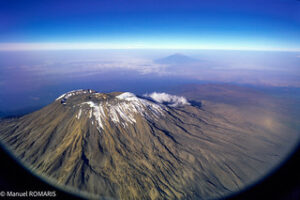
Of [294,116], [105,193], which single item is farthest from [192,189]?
[294,116]

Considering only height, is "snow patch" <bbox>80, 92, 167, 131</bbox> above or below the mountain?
above

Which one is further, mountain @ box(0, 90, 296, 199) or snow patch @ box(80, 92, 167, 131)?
snow patch @ box(80, 92, 167, 131)

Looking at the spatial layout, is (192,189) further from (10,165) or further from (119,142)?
(10,165)

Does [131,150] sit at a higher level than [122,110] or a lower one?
lower

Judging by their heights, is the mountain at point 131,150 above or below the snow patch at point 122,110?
below

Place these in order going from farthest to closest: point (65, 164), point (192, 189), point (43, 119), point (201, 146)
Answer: point (43, 119) → point (201, 146) → point (65, 164) → point (192, 189)

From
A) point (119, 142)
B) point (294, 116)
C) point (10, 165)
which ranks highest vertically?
point (10, 165)

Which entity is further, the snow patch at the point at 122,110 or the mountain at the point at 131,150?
the snow patch at the point at 122,110

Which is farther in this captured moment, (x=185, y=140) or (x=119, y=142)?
(x=185, y=140)
